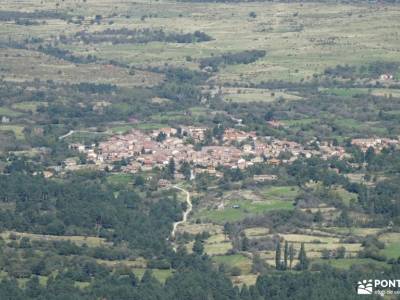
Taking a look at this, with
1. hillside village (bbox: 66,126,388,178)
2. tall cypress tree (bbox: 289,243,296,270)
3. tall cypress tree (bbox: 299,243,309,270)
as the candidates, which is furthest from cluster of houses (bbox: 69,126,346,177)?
tall cypress tree (bbox: 299,243,309,270)

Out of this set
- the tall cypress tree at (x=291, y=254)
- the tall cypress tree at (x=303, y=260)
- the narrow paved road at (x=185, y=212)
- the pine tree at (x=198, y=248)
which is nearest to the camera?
the tall cypress tree at (x=303, y=260)

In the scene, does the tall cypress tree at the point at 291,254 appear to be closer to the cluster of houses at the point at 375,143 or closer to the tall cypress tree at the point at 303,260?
the tall cypress tree at the point at 303,260

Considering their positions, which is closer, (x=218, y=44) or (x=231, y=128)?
(x=231, y=128)

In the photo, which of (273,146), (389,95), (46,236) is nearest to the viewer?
(46,236)

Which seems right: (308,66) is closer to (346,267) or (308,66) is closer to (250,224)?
(250,224)

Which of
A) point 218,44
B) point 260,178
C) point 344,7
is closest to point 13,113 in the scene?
point 260,178

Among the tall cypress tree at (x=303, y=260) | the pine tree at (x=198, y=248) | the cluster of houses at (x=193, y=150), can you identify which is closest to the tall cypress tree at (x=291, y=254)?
the tall cypress tree at (x=303, y=260)

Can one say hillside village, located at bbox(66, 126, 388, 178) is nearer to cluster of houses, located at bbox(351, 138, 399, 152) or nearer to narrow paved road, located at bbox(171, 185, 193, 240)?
cluster of houses, located at bbox(351, 138, 399, 152)

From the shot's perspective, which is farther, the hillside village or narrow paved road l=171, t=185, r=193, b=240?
the hillside village

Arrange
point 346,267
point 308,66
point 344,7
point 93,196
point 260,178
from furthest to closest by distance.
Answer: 1. point 344,7
2. point 308,66
3. point 260,178
4. point 93,196
5. point 346,267
